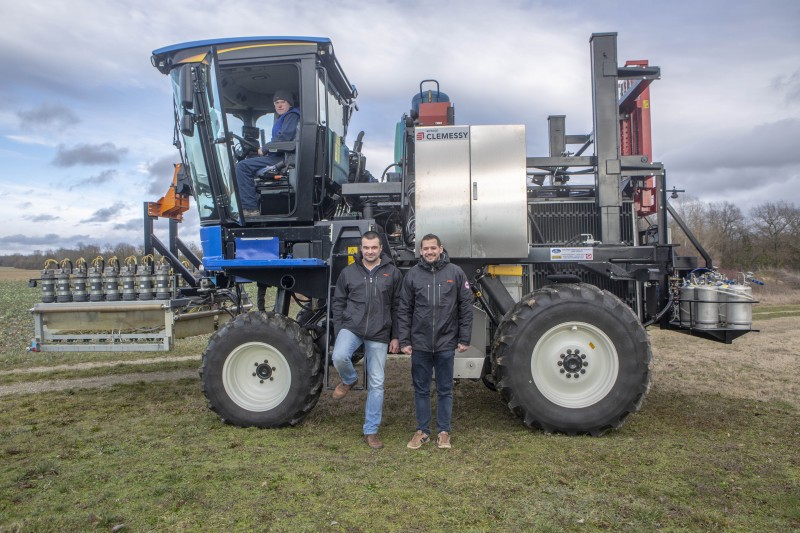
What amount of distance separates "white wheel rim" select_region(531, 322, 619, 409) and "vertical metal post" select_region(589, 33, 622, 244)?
120 cm

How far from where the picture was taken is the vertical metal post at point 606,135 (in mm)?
6141

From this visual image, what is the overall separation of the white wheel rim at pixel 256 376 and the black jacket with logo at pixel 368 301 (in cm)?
81

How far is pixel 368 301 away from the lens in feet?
17.7

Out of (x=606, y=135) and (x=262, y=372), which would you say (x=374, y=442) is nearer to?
(x=262, y=372)

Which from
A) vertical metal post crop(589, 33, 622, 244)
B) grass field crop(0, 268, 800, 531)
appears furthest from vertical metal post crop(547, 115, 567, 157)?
grass field crop(0, 268, 800, 531)

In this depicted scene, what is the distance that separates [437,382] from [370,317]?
822mm

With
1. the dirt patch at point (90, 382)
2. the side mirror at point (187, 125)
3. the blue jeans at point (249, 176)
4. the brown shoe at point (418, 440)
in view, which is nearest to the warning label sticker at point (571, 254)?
the brown shoe at point (418, 440)

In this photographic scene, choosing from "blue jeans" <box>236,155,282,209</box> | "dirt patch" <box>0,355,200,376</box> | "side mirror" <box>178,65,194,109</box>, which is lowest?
"dirt patch" <box>0,355,200,376</box>

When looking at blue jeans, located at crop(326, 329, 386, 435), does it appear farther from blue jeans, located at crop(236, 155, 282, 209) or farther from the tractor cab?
blue jeans, located at crop(236, 155, 282, 209)

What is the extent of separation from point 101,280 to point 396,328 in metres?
4.08

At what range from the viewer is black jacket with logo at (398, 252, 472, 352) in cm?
518

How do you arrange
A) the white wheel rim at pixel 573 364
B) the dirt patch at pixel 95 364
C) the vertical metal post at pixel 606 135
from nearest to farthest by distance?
the white wheel rim at pixel 573 364
the vertical metal post at pixel 606 135
the dirt patch at pixel 95 364

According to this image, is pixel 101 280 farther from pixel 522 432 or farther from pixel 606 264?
pixel 606 264

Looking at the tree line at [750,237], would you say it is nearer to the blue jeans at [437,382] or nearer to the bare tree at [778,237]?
the bare tree at [778,237]
